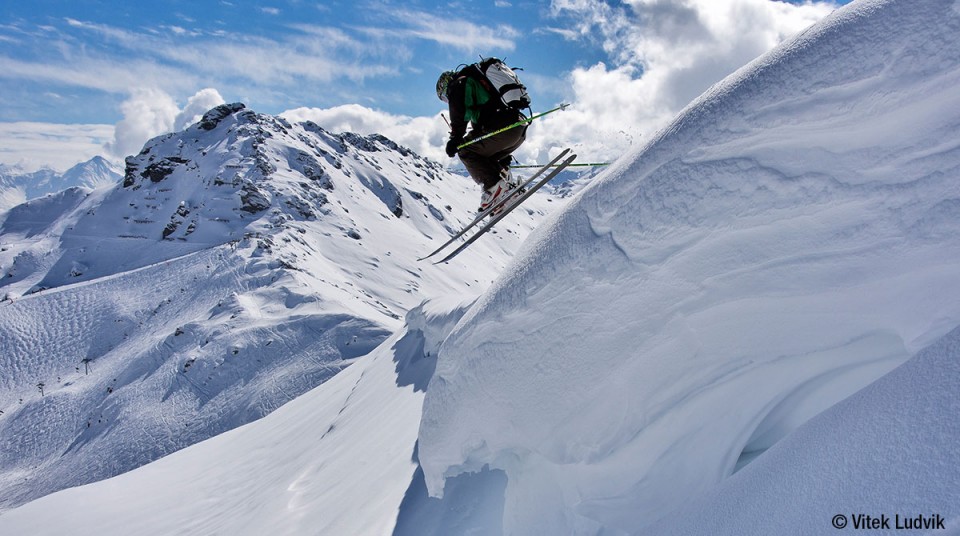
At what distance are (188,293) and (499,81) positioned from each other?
3954 cm

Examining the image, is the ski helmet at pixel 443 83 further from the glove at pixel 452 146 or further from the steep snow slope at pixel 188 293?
the steep snow slope at pixel 188 293

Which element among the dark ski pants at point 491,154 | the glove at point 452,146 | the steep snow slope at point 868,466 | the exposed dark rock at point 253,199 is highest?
the exposed dark rock at point 253,199

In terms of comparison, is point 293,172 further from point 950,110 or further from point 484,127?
point 950,110

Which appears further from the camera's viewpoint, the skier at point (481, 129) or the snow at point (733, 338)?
the skier at point (481, 129)

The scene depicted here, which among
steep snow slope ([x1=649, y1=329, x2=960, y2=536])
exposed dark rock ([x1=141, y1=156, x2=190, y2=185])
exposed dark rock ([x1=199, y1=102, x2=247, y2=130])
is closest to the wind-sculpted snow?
steep snow slope ([x1=649, y1=329, x2=960, y2=536])

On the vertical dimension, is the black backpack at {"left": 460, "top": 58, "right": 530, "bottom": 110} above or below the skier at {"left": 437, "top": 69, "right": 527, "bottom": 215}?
above

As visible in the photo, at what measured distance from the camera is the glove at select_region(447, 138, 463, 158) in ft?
23.7

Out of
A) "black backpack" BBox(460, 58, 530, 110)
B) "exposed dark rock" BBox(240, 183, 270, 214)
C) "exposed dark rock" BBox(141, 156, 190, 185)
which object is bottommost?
"black backpack" BBox(460, 58, 530, 110)

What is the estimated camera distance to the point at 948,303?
2.47 metres

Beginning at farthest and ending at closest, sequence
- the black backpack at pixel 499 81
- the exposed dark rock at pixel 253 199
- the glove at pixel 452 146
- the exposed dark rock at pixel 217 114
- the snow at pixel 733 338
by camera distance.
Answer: the exposed dark rock at pixel 217 114, the exposed dark rock at pixel 253 199, the glove at pixel 452 146, the black backpack at pixel 499 81, the snow at pixel 733 338

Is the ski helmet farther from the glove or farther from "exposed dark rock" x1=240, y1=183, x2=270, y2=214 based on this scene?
"exposed dark rock" x1=240, y1=183, x2=270, y2=214

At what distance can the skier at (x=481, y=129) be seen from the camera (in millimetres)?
6941

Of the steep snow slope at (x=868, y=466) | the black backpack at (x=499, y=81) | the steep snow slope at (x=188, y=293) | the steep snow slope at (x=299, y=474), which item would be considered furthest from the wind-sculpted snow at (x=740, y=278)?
the steep snow slope at (x=188, y=293)

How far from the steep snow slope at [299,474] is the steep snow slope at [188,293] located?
200 inches
